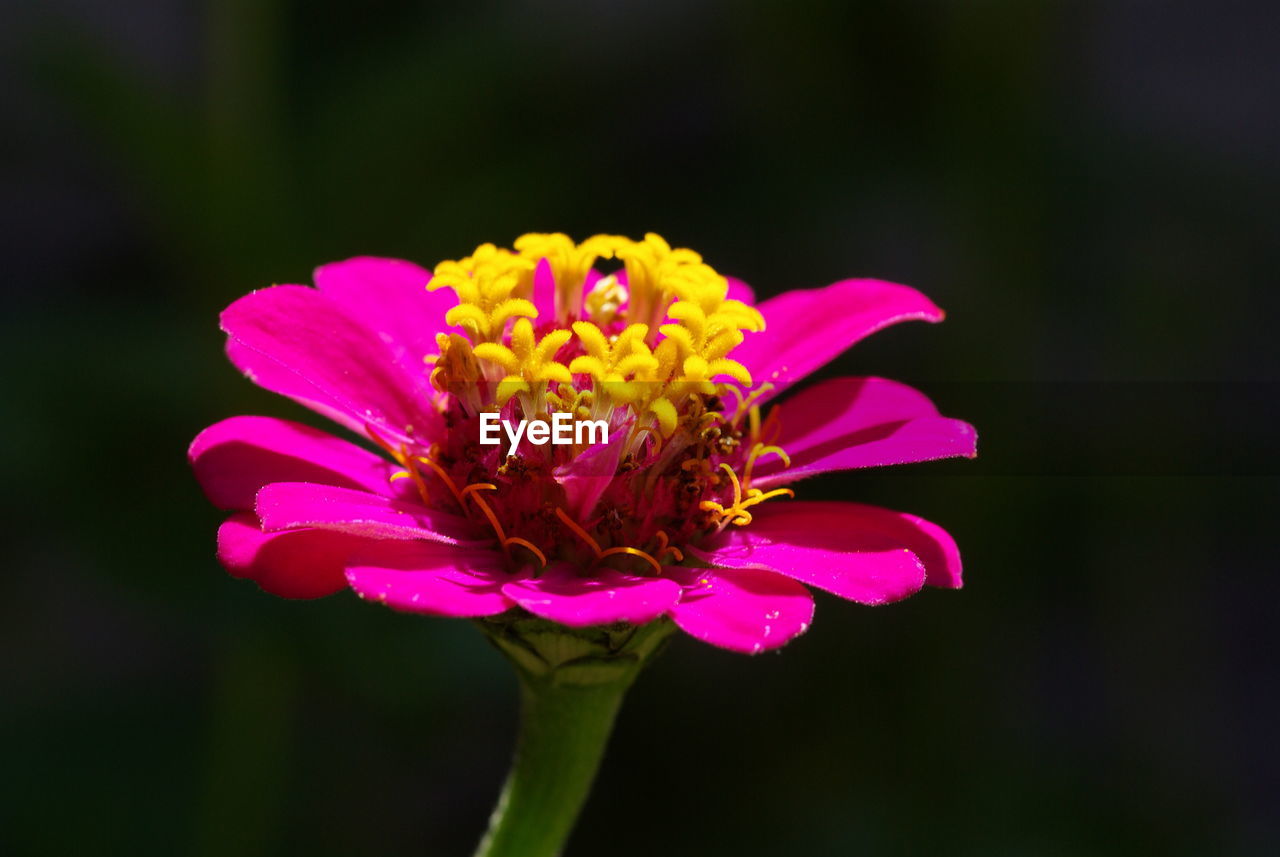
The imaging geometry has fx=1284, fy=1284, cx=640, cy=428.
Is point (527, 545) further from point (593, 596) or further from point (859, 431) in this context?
point (859, 431)

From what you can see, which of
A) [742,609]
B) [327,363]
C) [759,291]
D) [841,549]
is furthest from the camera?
[759,291]

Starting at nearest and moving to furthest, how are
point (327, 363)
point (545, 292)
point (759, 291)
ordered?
point (327, 363) → point (545, 292) → point (759, 291)

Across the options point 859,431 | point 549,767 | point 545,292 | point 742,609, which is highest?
point 545,292

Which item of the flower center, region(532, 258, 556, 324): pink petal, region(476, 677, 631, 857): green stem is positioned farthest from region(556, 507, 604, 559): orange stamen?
region(532, 258, 556, 324): pink petal

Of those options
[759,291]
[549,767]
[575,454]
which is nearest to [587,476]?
[575,454]

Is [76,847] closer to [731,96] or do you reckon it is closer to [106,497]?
[106,497]

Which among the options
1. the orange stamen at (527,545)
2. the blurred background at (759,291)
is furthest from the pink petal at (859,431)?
the blurred background at (759,291)
